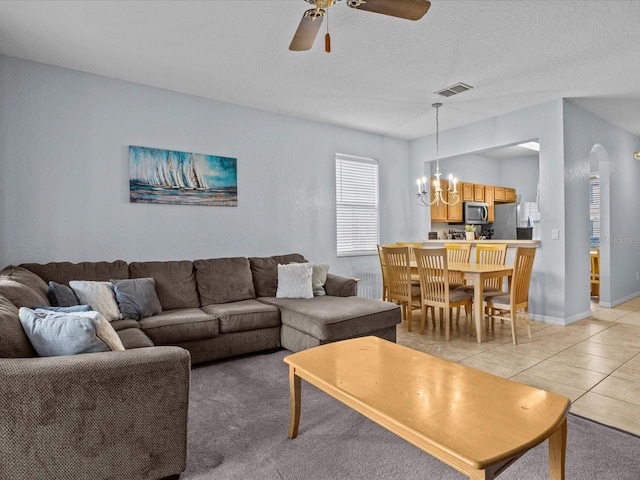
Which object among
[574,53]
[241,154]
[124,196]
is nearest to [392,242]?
[241,154]

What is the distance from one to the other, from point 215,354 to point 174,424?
5.26ft

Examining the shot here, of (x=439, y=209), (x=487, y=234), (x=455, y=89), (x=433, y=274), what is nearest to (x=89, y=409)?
(x=433, y=274)

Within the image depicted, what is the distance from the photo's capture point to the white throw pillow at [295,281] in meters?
3.95

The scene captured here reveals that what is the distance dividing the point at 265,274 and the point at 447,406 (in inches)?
118

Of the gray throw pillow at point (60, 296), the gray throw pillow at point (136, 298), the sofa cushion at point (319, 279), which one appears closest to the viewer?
the gray throw pillow at point (60, 296)

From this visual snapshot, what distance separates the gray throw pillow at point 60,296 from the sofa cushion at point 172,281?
67 centimetres

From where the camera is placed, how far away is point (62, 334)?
5.32ft

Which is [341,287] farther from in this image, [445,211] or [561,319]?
[445,211]

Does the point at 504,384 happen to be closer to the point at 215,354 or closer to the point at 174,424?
the point at 174,424

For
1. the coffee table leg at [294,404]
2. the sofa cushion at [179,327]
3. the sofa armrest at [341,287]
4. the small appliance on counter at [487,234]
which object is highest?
the small appliance on counter at [487,234]

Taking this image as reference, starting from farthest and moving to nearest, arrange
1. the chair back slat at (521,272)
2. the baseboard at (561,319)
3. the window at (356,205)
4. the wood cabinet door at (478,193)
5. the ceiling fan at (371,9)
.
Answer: the wood cabinet door at (478,193), the window at (356,205), the baseboard at (561,319), the chair back slat at (521,272), the ceiling fan at (371,9)

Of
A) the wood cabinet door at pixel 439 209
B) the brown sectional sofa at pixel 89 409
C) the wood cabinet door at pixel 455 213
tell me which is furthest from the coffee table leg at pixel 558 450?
the wood cabinet door at pixel 455 213

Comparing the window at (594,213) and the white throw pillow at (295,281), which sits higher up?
the window at (594,213)

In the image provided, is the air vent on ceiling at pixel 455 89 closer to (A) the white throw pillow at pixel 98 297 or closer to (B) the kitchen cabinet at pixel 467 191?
(B) the kitchen cabinet at pixel 467 191
